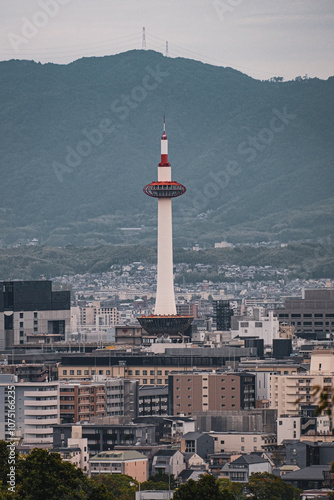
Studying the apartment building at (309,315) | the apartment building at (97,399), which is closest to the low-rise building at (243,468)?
the apartment building at (97,399)

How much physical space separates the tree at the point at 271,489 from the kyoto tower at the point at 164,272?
60946mm

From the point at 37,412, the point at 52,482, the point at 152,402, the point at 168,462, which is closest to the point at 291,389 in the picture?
the point at 152,402

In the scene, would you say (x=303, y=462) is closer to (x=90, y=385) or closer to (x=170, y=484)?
(x=170, y=484)

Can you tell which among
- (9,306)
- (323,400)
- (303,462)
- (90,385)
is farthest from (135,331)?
(323,400)

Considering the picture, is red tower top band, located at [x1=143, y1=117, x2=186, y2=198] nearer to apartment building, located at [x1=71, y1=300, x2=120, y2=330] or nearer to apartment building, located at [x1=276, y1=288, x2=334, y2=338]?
apartment building, located at [x1=276, y1=288, x2=334, y2=338]

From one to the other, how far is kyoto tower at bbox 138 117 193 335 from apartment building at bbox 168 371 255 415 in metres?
31.3

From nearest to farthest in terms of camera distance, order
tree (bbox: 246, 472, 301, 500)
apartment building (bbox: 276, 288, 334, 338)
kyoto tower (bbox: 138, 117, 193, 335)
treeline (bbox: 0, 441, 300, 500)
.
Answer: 1. treeline (bbox: 0, 441, 300, 500)
2. tree (bbox: 246, 472, 301, 500)
3. kyoto tower (bbox: 138, 117, 193, 335)
4. apartment building (bbox: 276, 288, 334, 338)

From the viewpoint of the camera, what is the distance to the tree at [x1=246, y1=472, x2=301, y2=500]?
162 feet

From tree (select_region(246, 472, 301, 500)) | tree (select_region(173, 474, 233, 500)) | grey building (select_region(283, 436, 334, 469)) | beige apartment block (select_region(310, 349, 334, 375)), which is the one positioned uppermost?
beige apartment block (select_region(310, 349, 334, 375))

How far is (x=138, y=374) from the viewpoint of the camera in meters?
Result: 94.8

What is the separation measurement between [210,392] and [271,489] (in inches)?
1189

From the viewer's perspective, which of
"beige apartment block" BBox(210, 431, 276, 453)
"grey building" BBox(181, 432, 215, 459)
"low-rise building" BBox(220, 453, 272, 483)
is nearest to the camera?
"low-rise building" BBox(220, 453, 272, 483)

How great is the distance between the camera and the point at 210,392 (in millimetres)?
80500

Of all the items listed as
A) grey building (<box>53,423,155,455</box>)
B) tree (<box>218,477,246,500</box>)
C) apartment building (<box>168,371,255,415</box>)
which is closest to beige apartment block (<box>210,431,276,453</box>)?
grey building (<box>53,423,155,455</box>)
